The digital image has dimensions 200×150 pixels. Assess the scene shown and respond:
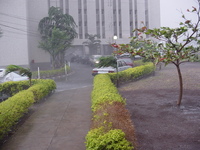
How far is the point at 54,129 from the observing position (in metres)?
6.40

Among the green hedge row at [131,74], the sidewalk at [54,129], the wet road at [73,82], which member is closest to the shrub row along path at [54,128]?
the sidewalk at [54,129]

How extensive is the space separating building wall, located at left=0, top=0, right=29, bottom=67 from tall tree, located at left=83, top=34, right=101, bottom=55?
8666 millimetres

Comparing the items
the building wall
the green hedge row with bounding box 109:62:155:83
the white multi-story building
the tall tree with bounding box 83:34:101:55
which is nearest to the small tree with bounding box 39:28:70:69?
the building wall

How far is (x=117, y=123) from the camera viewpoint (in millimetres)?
4840

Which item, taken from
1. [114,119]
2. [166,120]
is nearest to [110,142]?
[114,119]

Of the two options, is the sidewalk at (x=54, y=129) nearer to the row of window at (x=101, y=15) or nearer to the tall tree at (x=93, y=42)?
the row of window at (x=101, y=15)

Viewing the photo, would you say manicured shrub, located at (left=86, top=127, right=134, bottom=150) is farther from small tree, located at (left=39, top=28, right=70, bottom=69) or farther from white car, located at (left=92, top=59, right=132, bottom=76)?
small tree, located at (left=39, top=28, right=70, bottom=69)

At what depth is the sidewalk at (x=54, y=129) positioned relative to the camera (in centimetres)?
535

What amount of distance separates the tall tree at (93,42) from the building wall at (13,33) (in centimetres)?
867

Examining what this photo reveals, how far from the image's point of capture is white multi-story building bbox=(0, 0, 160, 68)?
2488cm

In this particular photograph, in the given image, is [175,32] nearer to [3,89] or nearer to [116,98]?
[116,98]

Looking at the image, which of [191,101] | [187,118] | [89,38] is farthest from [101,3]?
[187,118]

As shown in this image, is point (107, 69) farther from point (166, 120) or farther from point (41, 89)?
point (166, 120)

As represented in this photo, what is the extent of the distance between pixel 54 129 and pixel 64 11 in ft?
82.5
